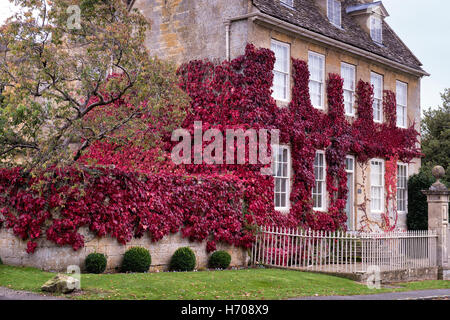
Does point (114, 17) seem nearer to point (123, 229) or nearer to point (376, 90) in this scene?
point (123, 229)

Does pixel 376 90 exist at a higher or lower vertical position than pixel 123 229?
higher

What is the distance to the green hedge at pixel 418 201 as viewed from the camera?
2712 cm

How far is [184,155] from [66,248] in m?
7.01

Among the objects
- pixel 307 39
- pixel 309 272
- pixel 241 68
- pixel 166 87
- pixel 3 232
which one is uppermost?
pixel 307 39

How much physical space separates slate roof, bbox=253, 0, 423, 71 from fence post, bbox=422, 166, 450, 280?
23.7ft

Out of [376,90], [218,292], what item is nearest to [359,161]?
[376,90]

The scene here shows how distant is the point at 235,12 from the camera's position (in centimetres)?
2056

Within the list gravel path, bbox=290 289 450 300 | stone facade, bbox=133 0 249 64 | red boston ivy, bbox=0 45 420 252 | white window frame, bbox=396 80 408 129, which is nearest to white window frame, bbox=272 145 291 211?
red boston ivy, bbox=0 45 420 252

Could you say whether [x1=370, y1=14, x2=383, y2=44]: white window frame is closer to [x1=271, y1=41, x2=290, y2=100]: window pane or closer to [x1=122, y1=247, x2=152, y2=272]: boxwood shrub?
[x1=271, y1=41, x2=290, y2=100]: window pane

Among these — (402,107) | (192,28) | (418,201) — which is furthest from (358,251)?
(402,107)

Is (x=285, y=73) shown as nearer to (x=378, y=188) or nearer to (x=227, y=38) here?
(x=227, y=38)

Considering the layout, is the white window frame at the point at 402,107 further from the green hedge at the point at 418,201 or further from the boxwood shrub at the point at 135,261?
the boxwood shrub at the point at 135,261

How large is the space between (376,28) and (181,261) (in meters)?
16.2

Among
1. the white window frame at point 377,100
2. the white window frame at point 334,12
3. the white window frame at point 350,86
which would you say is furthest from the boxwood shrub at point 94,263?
the white window frame at point 377,100
